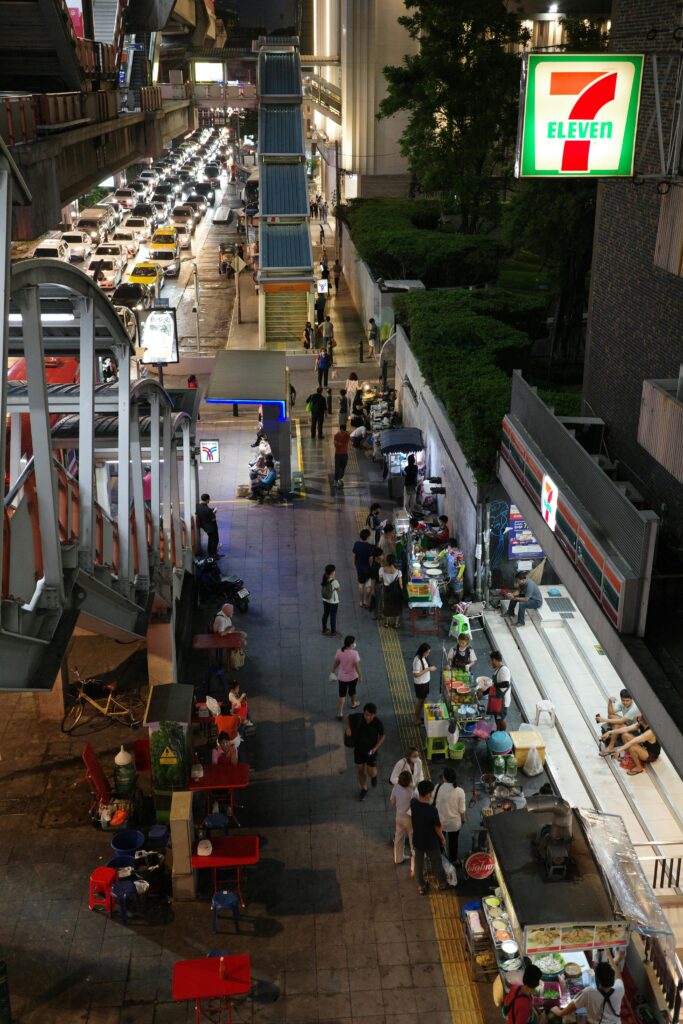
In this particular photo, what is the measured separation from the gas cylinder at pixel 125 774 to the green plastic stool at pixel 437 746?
3839 millimetres

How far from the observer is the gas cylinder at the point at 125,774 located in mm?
12883

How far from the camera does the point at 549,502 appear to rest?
14.0m

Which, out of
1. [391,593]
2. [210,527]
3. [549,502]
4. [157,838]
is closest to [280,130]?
[210,527]

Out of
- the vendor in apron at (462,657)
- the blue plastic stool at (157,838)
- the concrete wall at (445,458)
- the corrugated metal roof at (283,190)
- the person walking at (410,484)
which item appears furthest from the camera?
the corrugated metal roof at (283,190)

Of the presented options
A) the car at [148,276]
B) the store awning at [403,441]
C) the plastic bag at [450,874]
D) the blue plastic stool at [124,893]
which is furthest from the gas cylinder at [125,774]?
the car at [148,276]

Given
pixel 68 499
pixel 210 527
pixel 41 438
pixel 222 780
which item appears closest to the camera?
pixel 41 438

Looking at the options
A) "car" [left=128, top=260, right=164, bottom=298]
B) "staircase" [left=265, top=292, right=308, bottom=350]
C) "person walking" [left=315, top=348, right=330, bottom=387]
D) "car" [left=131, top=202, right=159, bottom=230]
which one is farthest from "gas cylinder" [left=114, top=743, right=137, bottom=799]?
"car" [left=131, top=202, right=159, bottom=230]

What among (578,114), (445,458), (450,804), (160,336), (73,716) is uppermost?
(578,114)

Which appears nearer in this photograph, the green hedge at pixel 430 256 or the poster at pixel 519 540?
the poster at pixel 519 540

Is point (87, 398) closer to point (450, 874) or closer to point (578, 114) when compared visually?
point (578, 114)

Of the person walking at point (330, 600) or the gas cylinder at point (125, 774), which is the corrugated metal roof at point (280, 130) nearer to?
the person walking at point (330, 600)

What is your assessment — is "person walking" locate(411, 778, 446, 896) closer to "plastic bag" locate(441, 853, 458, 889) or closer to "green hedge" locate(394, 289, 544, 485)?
"plastic bag" locate(441, 853, 458, 889)

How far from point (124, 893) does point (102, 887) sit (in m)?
0.31

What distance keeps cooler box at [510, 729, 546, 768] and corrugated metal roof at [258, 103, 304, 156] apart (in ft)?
142
